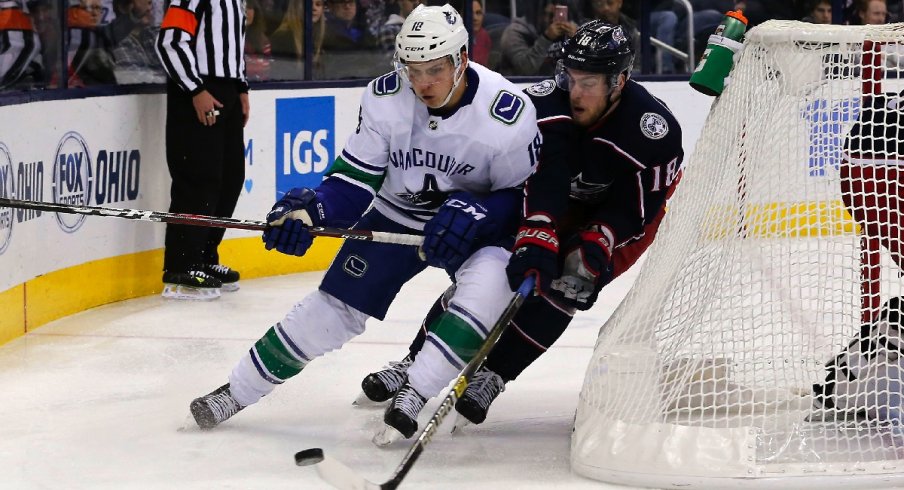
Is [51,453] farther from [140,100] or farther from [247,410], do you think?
[140,100]

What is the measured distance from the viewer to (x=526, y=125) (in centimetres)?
306

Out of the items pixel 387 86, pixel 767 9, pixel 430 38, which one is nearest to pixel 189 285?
pixel 387 86

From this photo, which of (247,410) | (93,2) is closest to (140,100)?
(93,2)

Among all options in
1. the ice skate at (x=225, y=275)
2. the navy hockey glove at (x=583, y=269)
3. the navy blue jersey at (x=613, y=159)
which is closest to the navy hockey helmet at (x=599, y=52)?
the navy blue jersey at (x=613, y=159)

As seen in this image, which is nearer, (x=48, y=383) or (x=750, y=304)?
(x=750, y=304)

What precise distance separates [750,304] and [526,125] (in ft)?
1.97

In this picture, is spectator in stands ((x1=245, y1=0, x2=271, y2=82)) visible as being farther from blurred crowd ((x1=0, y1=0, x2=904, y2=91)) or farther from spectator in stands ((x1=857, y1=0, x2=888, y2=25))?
spectator in stands ((x1=857, y1=0, x2=888, y2=25))

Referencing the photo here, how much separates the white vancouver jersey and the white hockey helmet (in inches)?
5.1

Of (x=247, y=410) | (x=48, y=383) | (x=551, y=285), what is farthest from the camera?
(x=48, y=383)

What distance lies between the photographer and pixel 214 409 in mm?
3154

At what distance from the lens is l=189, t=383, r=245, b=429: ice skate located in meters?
3.16

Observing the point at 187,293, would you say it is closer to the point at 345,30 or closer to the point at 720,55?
the point at 345,30

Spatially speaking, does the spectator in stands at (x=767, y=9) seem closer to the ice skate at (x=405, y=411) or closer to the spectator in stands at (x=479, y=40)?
the spectator in stands at (x=479, y=40)

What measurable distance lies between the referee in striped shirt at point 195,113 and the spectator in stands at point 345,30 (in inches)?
33.0
